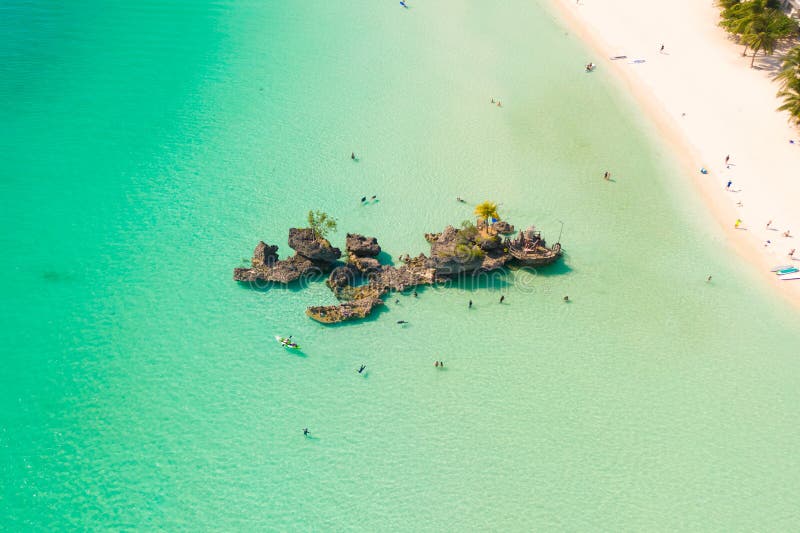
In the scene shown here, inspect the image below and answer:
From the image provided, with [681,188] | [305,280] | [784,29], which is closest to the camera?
[305,280]

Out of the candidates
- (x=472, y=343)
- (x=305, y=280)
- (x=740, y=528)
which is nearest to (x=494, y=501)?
(x=472, y=343)

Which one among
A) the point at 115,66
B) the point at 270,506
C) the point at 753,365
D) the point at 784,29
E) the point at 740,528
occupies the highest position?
the point at 784,29

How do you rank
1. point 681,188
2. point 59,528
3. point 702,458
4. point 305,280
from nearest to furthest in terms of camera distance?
point 59,528, point 702,458, point 305,280, point 681,188

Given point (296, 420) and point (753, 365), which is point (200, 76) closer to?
point (296, 420)

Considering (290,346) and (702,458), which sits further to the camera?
(290,346)

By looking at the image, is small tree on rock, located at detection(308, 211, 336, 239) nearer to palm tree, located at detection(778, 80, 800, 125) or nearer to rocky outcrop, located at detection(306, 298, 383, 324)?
rocky outcrop, located at detection(306, 298, 383, 324)

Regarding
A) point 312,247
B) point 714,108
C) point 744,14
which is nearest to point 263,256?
point 312,247

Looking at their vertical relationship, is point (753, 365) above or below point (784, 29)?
below
